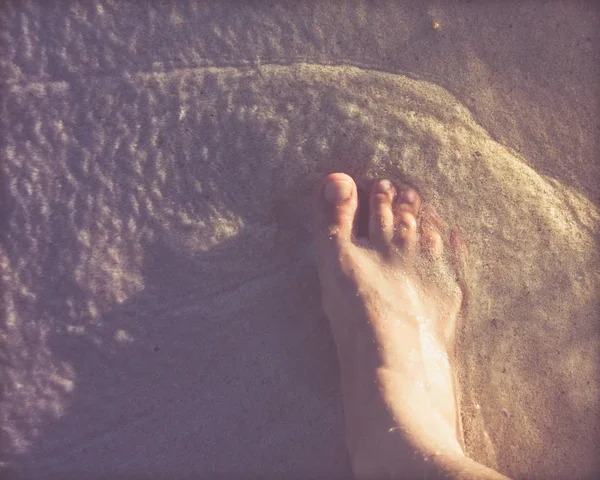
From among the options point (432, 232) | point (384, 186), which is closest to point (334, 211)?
point (384, 186)

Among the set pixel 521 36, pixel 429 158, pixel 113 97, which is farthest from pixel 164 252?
pixel 521 36

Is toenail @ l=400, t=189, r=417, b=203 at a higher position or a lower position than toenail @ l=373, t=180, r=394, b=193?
Result: lower

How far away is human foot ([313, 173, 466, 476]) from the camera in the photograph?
167cm

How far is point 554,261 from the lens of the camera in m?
1.74

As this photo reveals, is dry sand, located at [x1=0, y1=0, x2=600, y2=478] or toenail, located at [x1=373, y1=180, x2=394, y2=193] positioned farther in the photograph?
toenail, located at [x1=373, y1=180, x2=394, y2=193]

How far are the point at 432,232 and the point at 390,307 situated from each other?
1.03 feet

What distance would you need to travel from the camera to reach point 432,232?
1.75 m

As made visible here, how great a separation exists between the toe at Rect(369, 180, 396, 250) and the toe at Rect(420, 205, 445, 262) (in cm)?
12

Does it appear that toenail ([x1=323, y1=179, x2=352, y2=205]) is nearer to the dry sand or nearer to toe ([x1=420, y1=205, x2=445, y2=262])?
the dry sand

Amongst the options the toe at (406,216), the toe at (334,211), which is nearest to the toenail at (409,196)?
the toe at (406,216)

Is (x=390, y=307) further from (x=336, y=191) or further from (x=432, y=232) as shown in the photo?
(x=336, y=191)

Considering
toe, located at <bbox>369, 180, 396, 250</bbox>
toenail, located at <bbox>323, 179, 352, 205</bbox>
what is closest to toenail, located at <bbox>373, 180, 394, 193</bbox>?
toe, located at <bbox>369, 180, 396, 250</bbox>

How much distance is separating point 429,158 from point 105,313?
4.11 ft

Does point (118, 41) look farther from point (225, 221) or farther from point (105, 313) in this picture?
point (105, 313)
